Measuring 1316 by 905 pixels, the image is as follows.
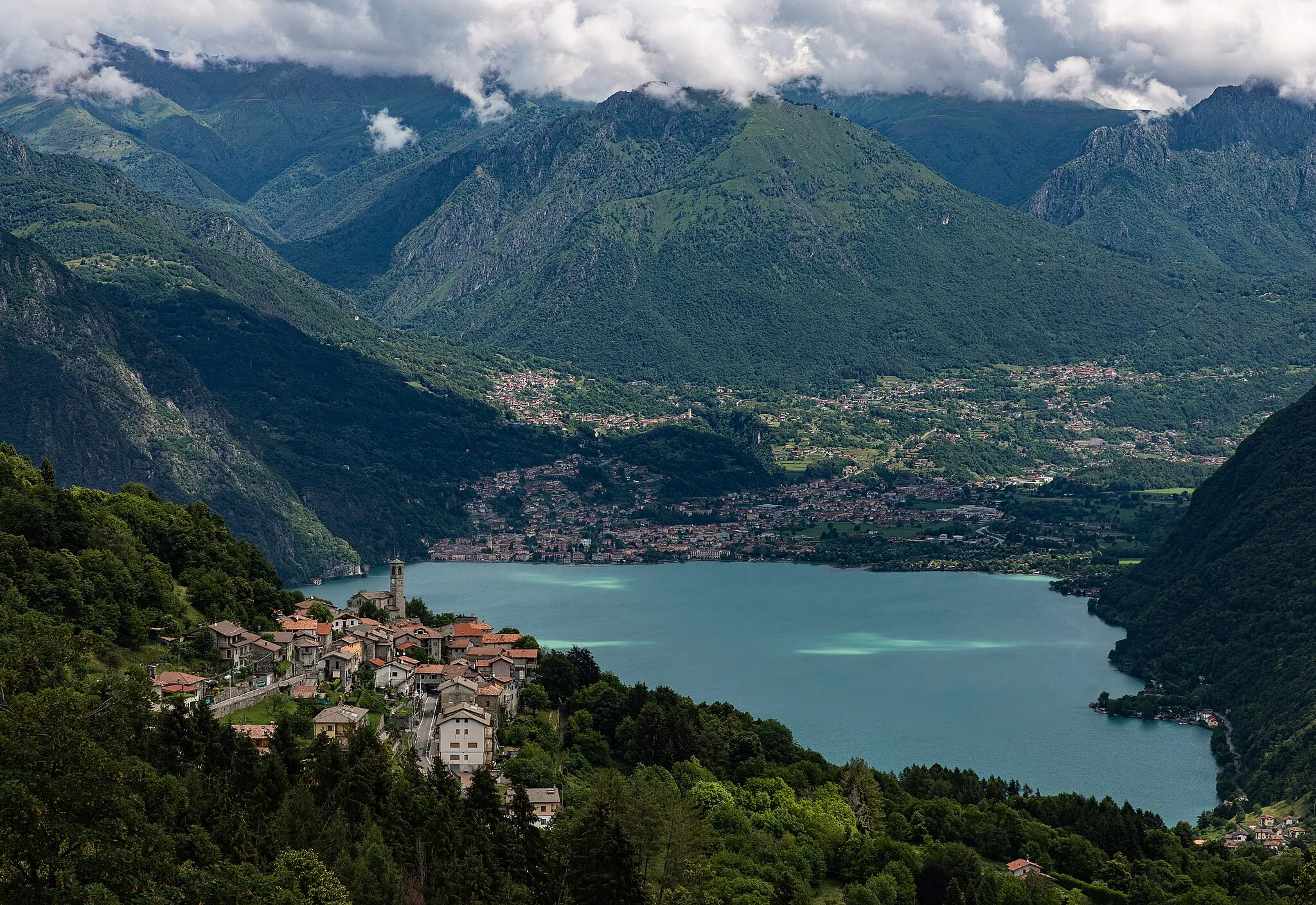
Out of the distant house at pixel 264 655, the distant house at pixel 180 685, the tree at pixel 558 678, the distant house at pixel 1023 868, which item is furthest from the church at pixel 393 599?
the distant house at pixel 1023 868

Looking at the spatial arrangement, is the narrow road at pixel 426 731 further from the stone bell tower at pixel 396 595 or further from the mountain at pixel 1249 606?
the mountain at pixel 1249 606

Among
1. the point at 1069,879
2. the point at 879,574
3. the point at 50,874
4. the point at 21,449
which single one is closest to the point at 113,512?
the point at 1069,879

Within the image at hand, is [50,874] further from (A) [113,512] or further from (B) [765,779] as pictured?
(A) [113,512]

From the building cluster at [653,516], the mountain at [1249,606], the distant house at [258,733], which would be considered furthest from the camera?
the building cluster at [653,516]

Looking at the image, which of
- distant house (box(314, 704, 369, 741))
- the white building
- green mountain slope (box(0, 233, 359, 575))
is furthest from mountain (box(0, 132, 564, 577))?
distant house (box(314, 704, 369, 741))

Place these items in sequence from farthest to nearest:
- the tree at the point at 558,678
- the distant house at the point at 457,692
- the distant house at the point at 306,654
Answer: the tree at the point at 558,678 → the distant house at the point at 306,654 → the distant house at the point at 457,692

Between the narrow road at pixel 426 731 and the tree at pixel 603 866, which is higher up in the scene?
the narrow road at pixel 426 731

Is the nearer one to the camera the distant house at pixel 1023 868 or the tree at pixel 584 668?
the distant house at pixel 1023 868
